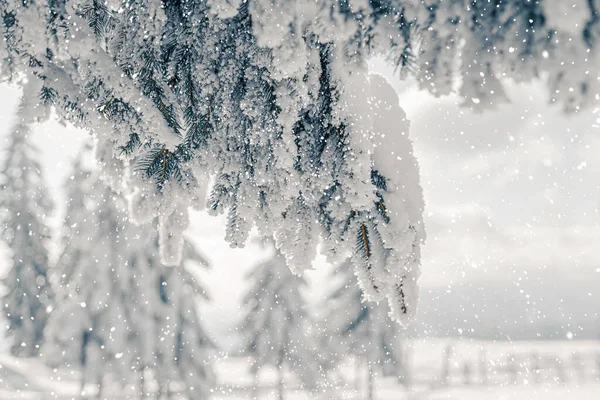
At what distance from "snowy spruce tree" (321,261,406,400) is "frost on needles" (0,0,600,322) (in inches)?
615

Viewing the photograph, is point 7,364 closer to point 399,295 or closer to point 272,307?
point 272,307

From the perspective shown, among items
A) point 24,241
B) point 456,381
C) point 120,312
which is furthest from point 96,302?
point 456,381

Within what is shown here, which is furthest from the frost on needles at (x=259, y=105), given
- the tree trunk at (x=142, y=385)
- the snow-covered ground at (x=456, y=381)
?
the snow-covered ground at (x=456, y=381)

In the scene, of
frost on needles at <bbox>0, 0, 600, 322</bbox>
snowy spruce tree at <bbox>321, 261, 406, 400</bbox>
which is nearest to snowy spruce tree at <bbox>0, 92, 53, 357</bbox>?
snowy spruce tree at <bbox>321, 261, 406, 400</bbox>

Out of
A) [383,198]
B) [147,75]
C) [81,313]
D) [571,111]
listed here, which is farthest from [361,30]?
[81,313]

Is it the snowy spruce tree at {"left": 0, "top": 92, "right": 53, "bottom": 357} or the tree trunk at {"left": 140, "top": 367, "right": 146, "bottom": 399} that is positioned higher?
the snowy spruce tree at {"left": 0, "top": 92, "right": 53, "bottom": 357}

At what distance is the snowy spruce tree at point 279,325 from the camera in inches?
769

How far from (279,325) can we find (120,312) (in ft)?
23.0

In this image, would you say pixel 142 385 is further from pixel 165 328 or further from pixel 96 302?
pixel 96 302

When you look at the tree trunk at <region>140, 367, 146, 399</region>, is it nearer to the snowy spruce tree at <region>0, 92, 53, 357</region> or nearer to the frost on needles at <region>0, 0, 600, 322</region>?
the snowy spruce tree at <region>0, 92, 53, 357</region>

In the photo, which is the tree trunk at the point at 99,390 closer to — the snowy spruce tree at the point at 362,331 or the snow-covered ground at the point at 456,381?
the snow-covered ground at the point at 456,381

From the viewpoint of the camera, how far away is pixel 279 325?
64.3 ft

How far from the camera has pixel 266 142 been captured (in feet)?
8.57

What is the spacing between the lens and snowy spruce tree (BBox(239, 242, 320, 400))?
19.5m
